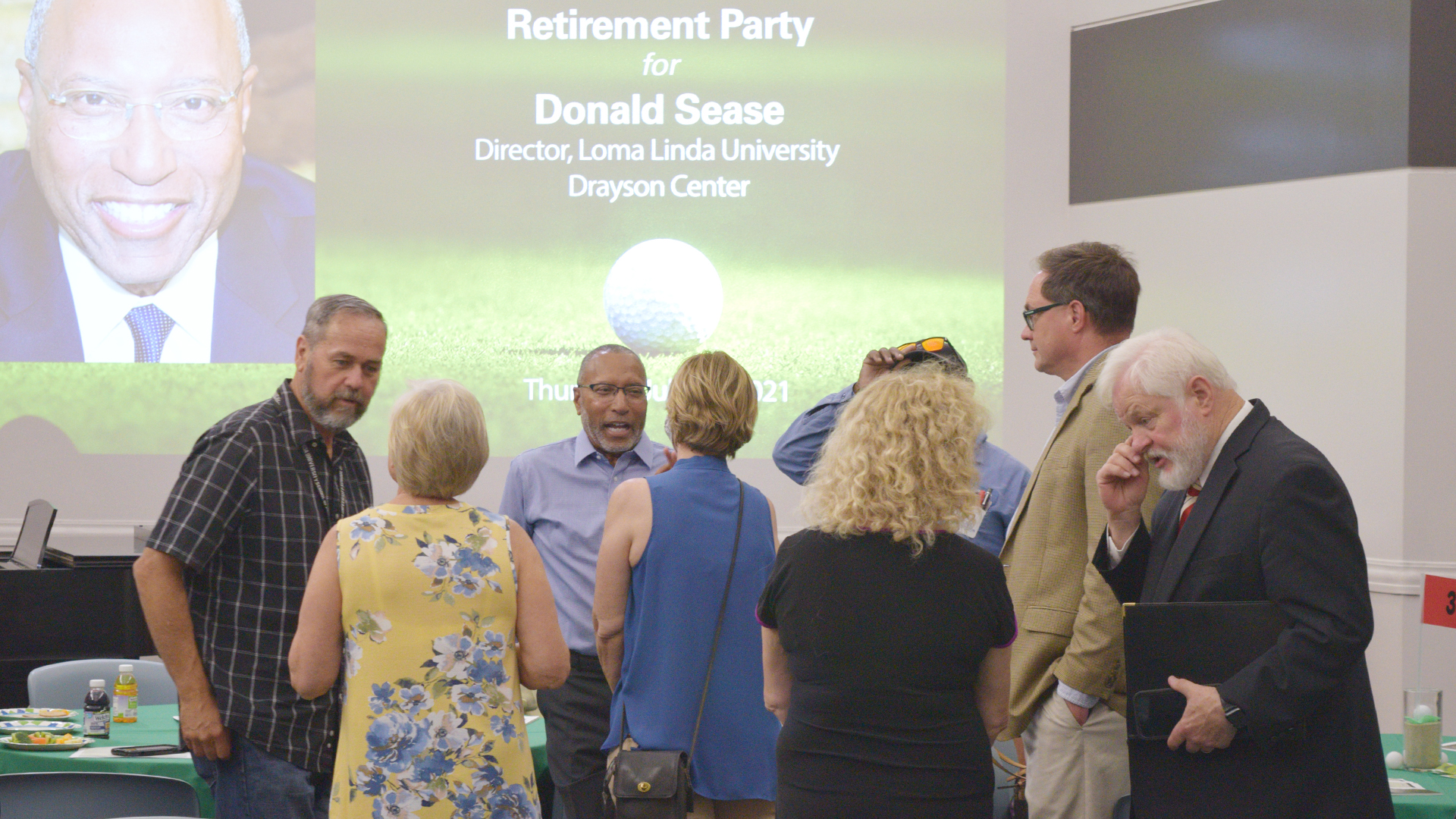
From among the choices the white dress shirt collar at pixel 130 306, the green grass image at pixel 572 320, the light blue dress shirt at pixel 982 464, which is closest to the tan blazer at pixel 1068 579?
the light blue dress shirt at pixel 982 464

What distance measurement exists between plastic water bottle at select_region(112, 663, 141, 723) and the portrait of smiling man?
3118 millimetres

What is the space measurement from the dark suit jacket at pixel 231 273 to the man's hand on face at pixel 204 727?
14.2ft

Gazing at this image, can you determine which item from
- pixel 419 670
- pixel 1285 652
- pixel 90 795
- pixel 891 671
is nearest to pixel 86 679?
pixel 90 795

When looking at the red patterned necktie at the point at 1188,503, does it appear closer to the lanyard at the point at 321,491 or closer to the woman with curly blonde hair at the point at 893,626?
the woman with curly blonde hair at the point at 893,626

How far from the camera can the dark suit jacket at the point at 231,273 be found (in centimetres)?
627

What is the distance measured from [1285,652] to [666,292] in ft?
15.6

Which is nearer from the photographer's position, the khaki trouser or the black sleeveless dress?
the black sleeveless dress

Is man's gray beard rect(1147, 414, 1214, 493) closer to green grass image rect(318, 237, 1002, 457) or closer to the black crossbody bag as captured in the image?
the black crossbody bag

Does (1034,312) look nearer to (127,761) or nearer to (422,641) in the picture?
(422,641)

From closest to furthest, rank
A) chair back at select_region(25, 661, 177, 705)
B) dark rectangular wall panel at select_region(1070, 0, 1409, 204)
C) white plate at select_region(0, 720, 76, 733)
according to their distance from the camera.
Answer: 1. white plate at select_region(0, 720, 76, 733)
2. chair back at select_region(25, 661, 177, 705)
3. dark rectangular wall panel at select_region(1070, 0, 1409, 204)

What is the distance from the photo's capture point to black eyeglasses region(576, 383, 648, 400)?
133 inches

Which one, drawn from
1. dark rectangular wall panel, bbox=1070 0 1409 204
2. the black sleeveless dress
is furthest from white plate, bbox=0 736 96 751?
dark rectangular wall panel, bbox=1070 0 1409 204

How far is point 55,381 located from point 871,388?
5.54 metres

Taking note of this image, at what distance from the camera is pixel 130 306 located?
6.32 meters
